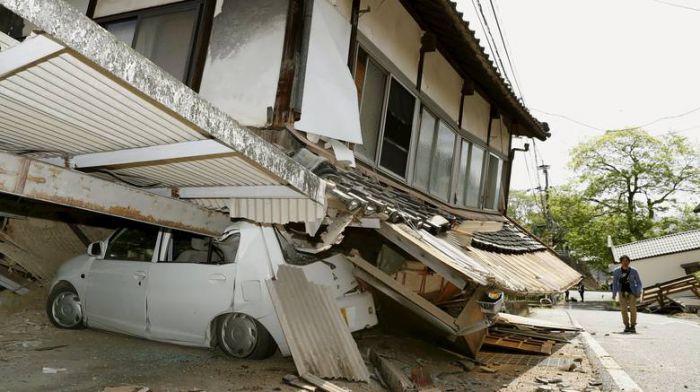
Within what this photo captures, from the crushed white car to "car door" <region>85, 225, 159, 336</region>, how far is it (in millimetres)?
14

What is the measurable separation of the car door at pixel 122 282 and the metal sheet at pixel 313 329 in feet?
7.03

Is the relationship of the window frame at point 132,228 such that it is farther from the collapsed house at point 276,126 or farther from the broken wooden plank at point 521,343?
the broken wooden plank at point 521,343

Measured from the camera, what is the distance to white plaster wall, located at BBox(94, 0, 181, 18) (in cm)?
618

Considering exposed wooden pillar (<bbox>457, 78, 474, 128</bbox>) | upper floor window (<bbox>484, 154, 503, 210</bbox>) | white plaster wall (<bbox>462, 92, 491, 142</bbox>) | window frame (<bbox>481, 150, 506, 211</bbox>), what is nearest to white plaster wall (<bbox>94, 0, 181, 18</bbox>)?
exposed wooden pillar (<bbox>457, 78, 474, 128</bbox>)

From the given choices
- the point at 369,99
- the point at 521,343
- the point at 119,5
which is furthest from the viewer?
the point at 521,343

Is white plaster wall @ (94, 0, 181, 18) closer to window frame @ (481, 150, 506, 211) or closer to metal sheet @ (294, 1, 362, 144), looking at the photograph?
metal sheet @ (294, 1, 362, 144)

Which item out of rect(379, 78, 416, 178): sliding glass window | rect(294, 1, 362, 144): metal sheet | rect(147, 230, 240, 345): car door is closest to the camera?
rect(294, 1, 362, 144): metal sheet

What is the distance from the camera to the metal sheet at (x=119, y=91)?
1854mm

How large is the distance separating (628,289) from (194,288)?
39.6 ft

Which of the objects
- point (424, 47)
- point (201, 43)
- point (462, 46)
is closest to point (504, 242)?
point (462, 46)

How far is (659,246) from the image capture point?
35.1m

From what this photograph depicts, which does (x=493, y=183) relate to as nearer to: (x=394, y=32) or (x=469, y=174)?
(x=469, y=174)

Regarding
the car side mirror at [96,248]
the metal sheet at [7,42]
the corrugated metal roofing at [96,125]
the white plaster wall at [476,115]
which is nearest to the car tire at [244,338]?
the corrugated metal roofing at [96,125]

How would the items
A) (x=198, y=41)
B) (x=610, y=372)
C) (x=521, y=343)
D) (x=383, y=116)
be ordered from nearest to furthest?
(x=198, y=41), (x=610, y=372), (x=383, y=116), (x=521, y=343)
